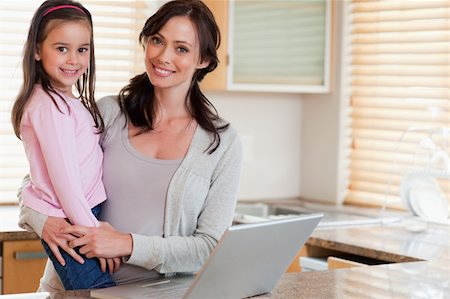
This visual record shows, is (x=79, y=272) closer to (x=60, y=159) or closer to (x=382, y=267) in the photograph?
(x=60, y=159)

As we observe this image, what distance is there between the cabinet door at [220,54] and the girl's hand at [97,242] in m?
1.63

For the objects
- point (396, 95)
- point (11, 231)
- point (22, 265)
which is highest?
point (396, 95)

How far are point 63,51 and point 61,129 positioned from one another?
0.21 meters

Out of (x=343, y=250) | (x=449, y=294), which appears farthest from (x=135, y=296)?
(x=343, y=250)

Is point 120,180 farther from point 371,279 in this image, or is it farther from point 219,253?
point 371,279

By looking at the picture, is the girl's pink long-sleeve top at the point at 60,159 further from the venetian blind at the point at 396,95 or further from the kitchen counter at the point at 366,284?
the venetian blind at the point at 396,95

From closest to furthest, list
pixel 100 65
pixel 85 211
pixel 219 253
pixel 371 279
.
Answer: pixel 219 253
pixel 85 211
pixel 371 279
pixel 100 65

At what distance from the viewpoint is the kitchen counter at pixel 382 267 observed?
6.88 ft

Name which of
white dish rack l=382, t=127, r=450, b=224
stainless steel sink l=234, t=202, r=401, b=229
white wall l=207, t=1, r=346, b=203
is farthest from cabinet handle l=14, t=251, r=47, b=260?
white dish rack l=382, t=127, r=450, b=224

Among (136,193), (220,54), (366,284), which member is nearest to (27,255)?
(136,193)

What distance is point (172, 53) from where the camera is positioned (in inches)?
85.4

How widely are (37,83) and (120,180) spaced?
1.02ft

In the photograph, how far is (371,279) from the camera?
2.25 metres

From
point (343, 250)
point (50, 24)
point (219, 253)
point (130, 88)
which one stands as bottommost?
point (343, 250)
